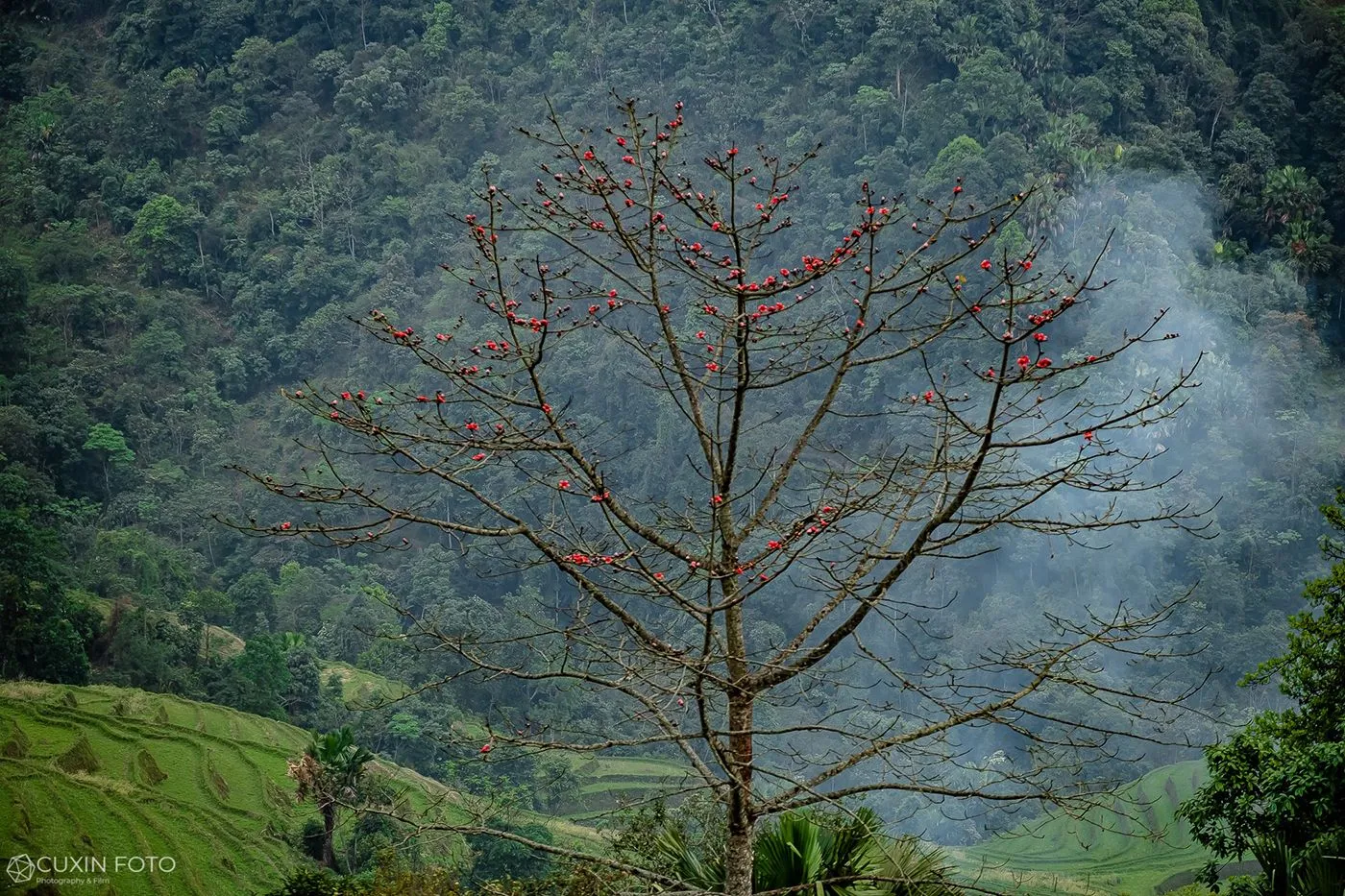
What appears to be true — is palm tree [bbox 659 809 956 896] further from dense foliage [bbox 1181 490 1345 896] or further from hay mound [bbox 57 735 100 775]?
hay mound [bbox 57 735 100 775]

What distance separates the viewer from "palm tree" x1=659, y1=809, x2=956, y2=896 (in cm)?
530

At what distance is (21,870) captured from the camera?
65.0ft

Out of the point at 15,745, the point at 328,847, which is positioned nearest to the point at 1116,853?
the point at 328,847

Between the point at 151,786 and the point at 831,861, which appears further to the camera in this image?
the point at 151,786

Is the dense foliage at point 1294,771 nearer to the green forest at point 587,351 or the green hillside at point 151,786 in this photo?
the green forest at point 587,351

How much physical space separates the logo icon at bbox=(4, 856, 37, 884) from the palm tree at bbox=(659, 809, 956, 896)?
16.8 meters

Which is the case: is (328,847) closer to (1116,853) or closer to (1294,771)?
(1116,853)

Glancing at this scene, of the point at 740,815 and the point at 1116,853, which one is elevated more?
Answer: the point at 1116,853

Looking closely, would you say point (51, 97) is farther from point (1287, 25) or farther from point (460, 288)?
point (1287, 25)

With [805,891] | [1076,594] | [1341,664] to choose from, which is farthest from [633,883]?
[1076,594]

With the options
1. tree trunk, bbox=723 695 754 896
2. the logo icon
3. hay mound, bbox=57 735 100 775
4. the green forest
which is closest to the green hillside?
hay mound, bbox=57 735 100 775

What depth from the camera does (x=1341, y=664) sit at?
8.91m

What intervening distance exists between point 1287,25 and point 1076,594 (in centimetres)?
2698

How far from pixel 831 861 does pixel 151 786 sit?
25.3 metres
